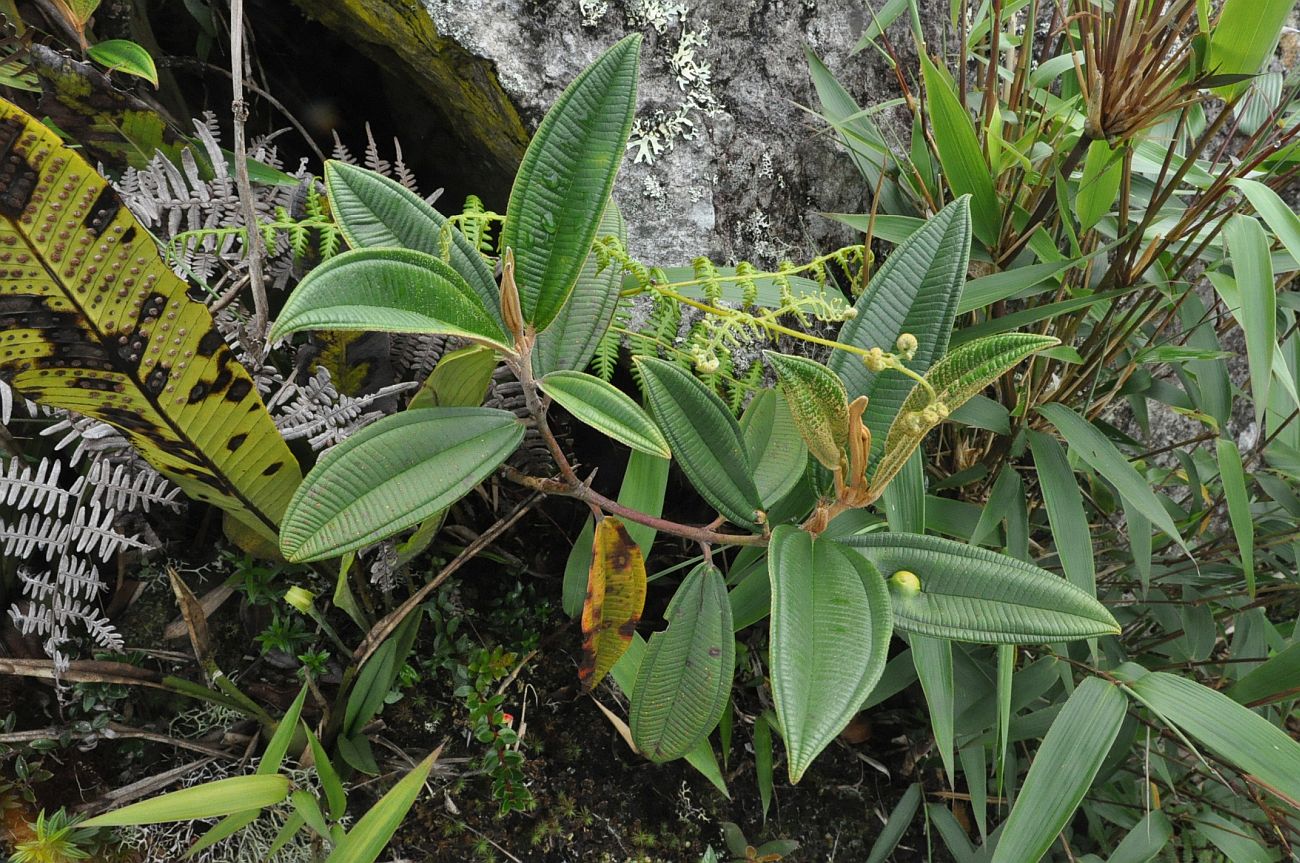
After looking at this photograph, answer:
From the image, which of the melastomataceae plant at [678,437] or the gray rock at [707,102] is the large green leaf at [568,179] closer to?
the melastomataceae plant at [678,437]

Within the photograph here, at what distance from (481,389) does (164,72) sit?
0.66 meters

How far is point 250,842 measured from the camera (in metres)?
0.87

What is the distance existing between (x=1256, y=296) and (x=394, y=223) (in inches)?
30.0

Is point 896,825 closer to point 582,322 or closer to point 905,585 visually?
point 905,585

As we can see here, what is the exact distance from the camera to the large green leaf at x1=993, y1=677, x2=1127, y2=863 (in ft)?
2.48

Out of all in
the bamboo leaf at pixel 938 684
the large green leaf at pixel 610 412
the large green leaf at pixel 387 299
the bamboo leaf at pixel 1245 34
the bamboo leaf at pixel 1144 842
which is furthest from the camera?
the bamboo leaf at pixel 1144 842

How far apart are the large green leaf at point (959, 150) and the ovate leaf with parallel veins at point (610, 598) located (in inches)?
→ 19.8

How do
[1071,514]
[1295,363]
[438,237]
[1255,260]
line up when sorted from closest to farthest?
[438,237] → [1255,260] → [1071,514] → [1295,363]

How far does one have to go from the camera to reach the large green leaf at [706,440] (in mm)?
703

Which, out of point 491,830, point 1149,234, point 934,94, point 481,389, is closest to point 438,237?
point 481,389

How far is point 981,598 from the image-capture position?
615 millimetres

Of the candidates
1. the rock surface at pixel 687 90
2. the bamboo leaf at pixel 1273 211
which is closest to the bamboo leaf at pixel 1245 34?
the bamboo leaf at pixel 1273 211

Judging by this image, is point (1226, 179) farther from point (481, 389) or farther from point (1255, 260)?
point (481, 389)

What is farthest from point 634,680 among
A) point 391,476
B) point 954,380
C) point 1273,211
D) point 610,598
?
point 1273,211
